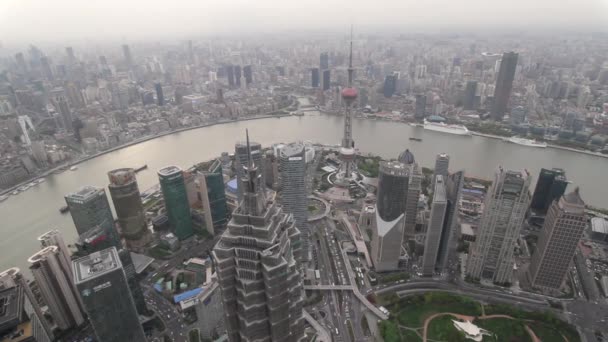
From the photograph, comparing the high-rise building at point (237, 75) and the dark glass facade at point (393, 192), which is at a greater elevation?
the dark glass facade at point (393, 192)

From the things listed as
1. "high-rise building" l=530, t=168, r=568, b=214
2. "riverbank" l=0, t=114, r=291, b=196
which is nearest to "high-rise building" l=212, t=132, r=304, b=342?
"high-rise building" l=530, t=168, r=568, b=214

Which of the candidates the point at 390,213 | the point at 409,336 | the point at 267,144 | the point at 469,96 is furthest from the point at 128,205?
the point at 469,96

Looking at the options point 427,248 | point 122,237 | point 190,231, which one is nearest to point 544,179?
point 427,248

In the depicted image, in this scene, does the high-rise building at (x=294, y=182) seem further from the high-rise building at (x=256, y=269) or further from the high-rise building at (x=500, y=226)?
the high-rise building at (x=500, y=226)

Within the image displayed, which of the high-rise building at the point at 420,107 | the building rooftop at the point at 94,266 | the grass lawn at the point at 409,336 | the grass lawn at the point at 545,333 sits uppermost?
the building rooftop at the point at 94,266

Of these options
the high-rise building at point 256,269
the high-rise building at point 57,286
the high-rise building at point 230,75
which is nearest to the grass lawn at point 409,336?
the high-rise building at point 256,269

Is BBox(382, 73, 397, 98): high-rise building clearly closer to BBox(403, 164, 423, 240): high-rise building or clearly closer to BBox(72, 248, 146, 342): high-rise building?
BBox(403, 164, 423, 240): high-rise building

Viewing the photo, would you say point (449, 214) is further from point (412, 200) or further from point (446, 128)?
point (446, 128)
